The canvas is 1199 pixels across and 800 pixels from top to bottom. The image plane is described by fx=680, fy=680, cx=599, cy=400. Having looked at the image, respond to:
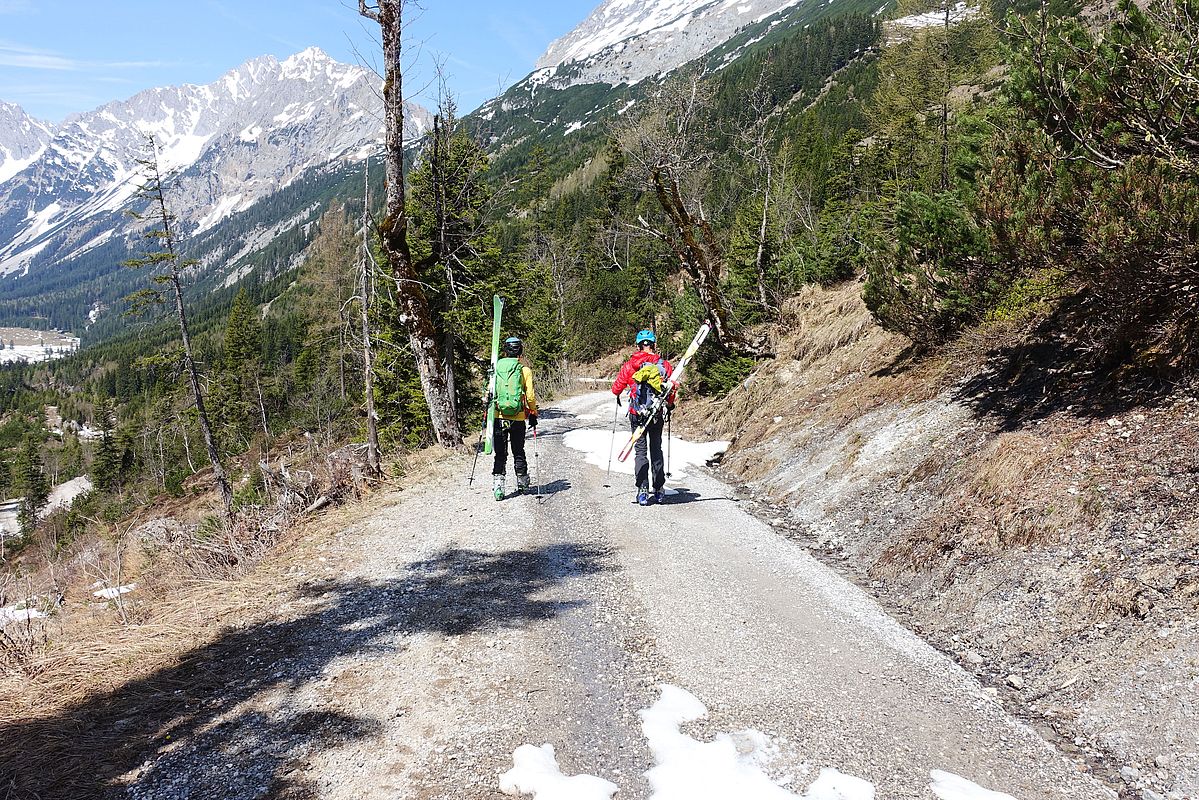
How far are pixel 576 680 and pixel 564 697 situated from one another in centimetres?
23

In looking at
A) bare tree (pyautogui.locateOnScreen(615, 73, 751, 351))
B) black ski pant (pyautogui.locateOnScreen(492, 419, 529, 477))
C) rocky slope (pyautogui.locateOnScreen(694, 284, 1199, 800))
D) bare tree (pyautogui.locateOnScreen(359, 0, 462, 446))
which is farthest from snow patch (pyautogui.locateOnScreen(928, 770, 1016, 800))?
bare tree (pyautogui.locateOnScreen(615, 73, 751, 351))

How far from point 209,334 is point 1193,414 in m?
164

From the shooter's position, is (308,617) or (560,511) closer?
(308,617)

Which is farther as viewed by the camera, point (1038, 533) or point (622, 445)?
point (622, 445)

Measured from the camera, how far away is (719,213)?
60906 millimetres

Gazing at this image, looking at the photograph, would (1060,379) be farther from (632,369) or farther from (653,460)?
(632,369)

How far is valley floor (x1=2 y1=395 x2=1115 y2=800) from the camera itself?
3479 mm

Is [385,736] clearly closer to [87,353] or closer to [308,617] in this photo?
[308,617]

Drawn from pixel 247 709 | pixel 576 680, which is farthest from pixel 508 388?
pixel 247 709

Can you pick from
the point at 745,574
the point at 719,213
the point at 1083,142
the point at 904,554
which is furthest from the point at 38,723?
the point at 719,213

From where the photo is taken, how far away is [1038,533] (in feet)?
18.0

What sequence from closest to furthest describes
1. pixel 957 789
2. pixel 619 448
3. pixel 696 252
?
pixel 957 789 < pixel 619 448 < pixel 696 252

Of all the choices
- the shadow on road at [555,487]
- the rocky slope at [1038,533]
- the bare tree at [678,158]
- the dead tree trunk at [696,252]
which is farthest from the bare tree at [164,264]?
the rocky slope at [1038,533]

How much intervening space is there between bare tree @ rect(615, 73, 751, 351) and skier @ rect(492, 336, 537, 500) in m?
9.89
